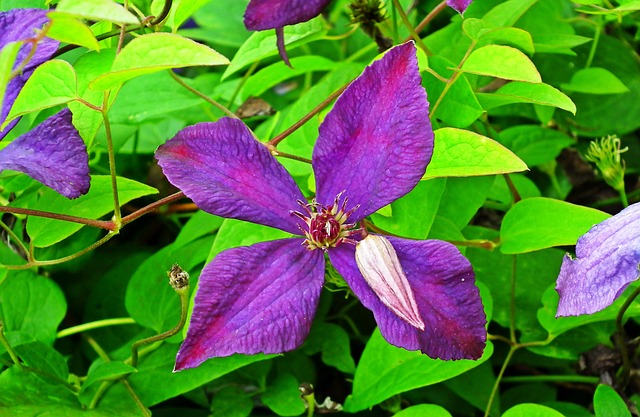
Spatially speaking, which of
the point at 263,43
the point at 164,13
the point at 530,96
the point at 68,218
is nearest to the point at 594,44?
the point at 530,96

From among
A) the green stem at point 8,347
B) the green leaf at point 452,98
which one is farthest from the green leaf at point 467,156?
the green stem at point 8,347

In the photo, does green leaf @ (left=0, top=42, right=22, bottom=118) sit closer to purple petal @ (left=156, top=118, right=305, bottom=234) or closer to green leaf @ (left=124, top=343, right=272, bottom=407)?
purple petal @ (left=156, top=118, right=305, bottom=234)

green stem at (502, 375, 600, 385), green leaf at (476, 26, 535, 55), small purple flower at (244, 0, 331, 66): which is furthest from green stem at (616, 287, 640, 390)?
small purple flower at (244, 0, 331, 66)

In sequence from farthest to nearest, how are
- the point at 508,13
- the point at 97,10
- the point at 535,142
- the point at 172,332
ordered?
the point at 535,142 < the point at 508,13 < the point at 172,332 < the point at 97,10

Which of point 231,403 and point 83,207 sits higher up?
point 83,207

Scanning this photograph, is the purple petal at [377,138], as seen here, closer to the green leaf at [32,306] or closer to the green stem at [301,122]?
the green stem at [301,122]

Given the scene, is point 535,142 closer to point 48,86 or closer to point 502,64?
point 502,64

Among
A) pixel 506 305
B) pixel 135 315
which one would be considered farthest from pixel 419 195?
pixel 135 315
